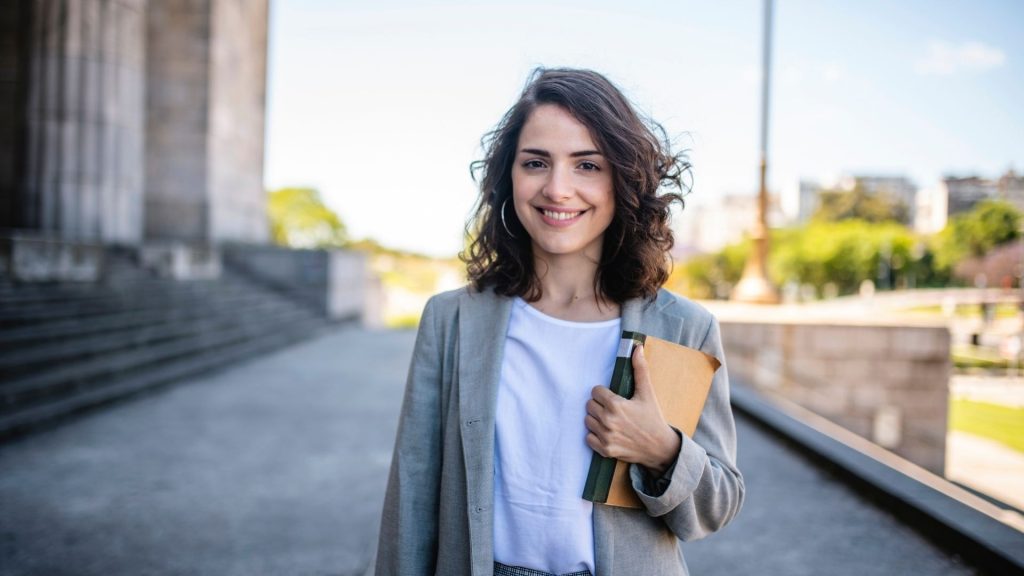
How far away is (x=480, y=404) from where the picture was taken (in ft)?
5.29

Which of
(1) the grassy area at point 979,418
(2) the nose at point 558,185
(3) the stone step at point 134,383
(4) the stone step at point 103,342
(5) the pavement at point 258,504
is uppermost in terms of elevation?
(2) the nose at point 558,185

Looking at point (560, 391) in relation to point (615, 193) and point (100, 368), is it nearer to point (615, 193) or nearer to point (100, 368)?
point (615, 193)

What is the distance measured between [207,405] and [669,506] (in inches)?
279

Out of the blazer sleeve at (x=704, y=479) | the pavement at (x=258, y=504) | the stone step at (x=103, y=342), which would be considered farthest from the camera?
the stone step at (x=103, y=342)

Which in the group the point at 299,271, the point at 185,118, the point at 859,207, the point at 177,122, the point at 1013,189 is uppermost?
the point at 859,207

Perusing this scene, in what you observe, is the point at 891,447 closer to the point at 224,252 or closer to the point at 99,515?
the point at 99,515

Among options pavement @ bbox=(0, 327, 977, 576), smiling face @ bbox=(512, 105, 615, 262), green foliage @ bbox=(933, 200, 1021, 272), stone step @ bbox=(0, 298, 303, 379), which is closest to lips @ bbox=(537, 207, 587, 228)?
smiling face @ bbox=(512, 105, 615, 262)

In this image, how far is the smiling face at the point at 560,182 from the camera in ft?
5.39

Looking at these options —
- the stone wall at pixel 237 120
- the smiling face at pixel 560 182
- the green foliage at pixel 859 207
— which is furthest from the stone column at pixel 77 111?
the green foliage at pixel 859 207

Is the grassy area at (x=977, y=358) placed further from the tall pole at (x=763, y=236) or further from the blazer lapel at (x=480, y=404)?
the blazer lapel at (x=480, y=404)

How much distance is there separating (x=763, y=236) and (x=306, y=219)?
3813 centimetres

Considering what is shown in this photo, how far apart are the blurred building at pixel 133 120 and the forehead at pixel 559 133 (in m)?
10.2

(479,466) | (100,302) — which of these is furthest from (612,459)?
(100,302)

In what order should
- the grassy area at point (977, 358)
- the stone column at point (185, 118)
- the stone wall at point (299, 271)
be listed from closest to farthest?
the grassy area at point (977, 358), the stone wall at point (299, 271), the stone column at point (185, 118)
